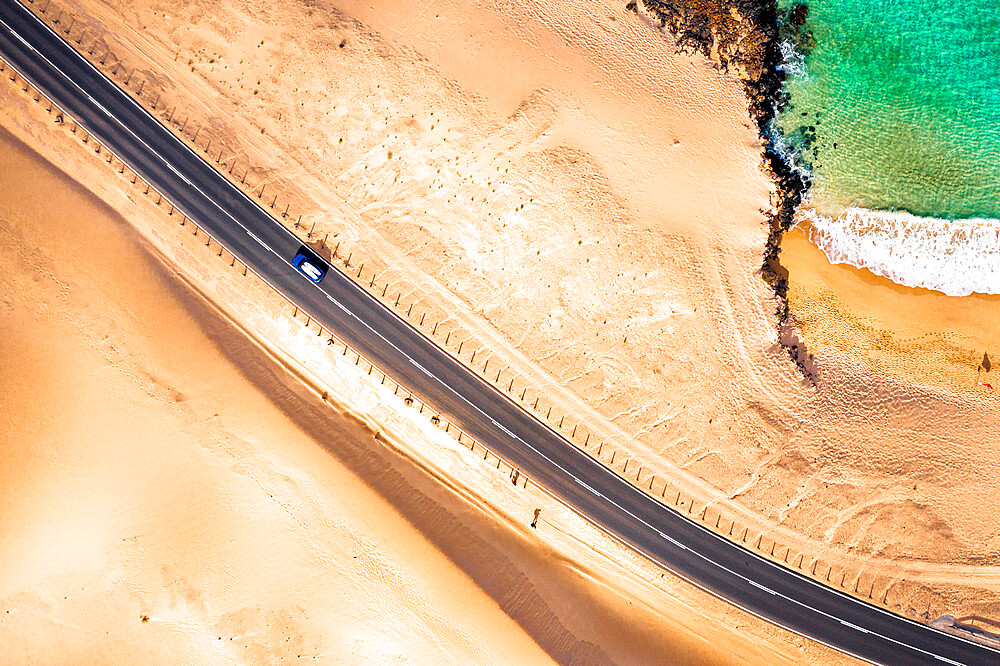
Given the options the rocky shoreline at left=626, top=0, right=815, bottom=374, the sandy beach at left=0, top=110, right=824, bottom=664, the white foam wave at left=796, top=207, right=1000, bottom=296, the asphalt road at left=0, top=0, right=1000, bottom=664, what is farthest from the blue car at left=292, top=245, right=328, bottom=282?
the white foam wave at left=796, top=207, right=1000, bottom=296

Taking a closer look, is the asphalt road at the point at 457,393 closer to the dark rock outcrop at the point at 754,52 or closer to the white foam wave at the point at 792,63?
the dark rock outcrop at the point at 754,52

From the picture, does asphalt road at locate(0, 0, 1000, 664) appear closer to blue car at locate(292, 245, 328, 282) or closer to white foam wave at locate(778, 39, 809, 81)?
blue car at locate(292, 245, 328, 282)

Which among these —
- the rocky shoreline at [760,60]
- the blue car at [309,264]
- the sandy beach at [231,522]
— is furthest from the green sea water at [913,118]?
the blue car at [309,264]

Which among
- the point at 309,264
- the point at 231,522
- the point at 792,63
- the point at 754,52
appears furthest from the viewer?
the point at 792,63

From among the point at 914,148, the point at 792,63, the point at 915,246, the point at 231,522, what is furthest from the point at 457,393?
the point at 914,148

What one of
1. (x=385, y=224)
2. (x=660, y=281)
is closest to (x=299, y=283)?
(x=385, y=224)

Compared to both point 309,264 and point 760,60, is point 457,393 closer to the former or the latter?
point 309,264
